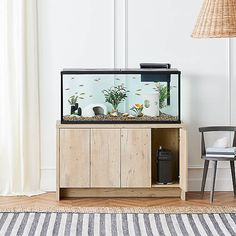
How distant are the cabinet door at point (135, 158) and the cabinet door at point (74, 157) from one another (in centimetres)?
31

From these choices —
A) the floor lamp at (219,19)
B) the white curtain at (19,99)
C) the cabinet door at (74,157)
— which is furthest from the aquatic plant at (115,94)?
the floor lamp at (219,19)

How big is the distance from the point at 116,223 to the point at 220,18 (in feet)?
8.45

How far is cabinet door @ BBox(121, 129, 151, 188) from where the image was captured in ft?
18.1

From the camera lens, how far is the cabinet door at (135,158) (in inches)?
218

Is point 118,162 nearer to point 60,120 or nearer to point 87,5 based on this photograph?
point 60,120

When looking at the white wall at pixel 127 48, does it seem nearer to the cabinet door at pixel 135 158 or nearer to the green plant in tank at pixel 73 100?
the green plant in tank at pixel 73 100

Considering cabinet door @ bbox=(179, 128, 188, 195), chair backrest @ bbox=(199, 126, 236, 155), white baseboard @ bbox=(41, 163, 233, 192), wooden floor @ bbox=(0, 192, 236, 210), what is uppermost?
chair backrest @ bbox=(199, 126, 236, 155)

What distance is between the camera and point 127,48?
19.2ft

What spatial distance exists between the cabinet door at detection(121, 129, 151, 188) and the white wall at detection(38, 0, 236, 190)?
600mm

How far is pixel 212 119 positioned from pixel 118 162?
3.37 ft

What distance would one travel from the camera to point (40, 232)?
4.54 metres

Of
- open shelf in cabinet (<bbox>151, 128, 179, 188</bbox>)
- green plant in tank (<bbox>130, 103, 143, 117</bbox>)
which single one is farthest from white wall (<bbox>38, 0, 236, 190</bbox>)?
green plant in tank (<bbox>130, 103, 143, 117</bbox>)

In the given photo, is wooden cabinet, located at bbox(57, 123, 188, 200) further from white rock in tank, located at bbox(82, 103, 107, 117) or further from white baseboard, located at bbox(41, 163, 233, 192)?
white baseboard, located at bbox(41, 163, 233, 192)

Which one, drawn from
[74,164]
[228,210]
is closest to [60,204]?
[74,164]
